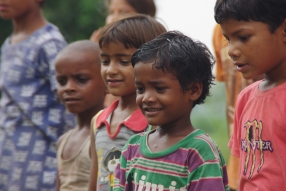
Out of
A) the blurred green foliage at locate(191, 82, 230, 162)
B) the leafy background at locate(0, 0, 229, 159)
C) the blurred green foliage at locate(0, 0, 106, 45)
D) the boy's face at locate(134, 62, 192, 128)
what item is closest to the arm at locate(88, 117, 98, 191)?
the boy's face at locate(134, 62, 192, 128)

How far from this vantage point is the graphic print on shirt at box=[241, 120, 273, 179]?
355cm

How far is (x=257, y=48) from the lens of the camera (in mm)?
3545

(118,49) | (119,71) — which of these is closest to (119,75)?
(119,71)

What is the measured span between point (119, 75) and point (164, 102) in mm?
756

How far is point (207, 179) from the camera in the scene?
3.42 metres

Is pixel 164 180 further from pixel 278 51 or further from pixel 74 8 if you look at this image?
pixel 74 8

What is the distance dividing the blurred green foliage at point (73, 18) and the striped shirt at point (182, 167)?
1251 centimetres

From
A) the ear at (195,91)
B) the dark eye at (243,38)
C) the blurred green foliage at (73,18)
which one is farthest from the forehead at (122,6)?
the blurred green foliage at (73,18)

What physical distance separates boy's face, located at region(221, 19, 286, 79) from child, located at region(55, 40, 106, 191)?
5.62 feet

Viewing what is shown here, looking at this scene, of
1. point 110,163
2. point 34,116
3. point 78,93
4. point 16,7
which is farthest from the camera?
point 16,7

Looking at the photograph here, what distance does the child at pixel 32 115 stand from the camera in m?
6.00

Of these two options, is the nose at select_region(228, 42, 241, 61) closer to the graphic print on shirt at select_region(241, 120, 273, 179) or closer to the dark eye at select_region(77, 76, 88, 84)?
the graphic print on shirt at select_region(241, 120, 273, 179)

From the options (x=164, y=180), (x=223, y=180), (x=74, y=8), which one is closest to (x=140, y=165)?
(x=164, y=180)

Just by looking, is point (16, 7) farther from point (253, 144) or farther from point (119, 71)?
point (253, 144)
